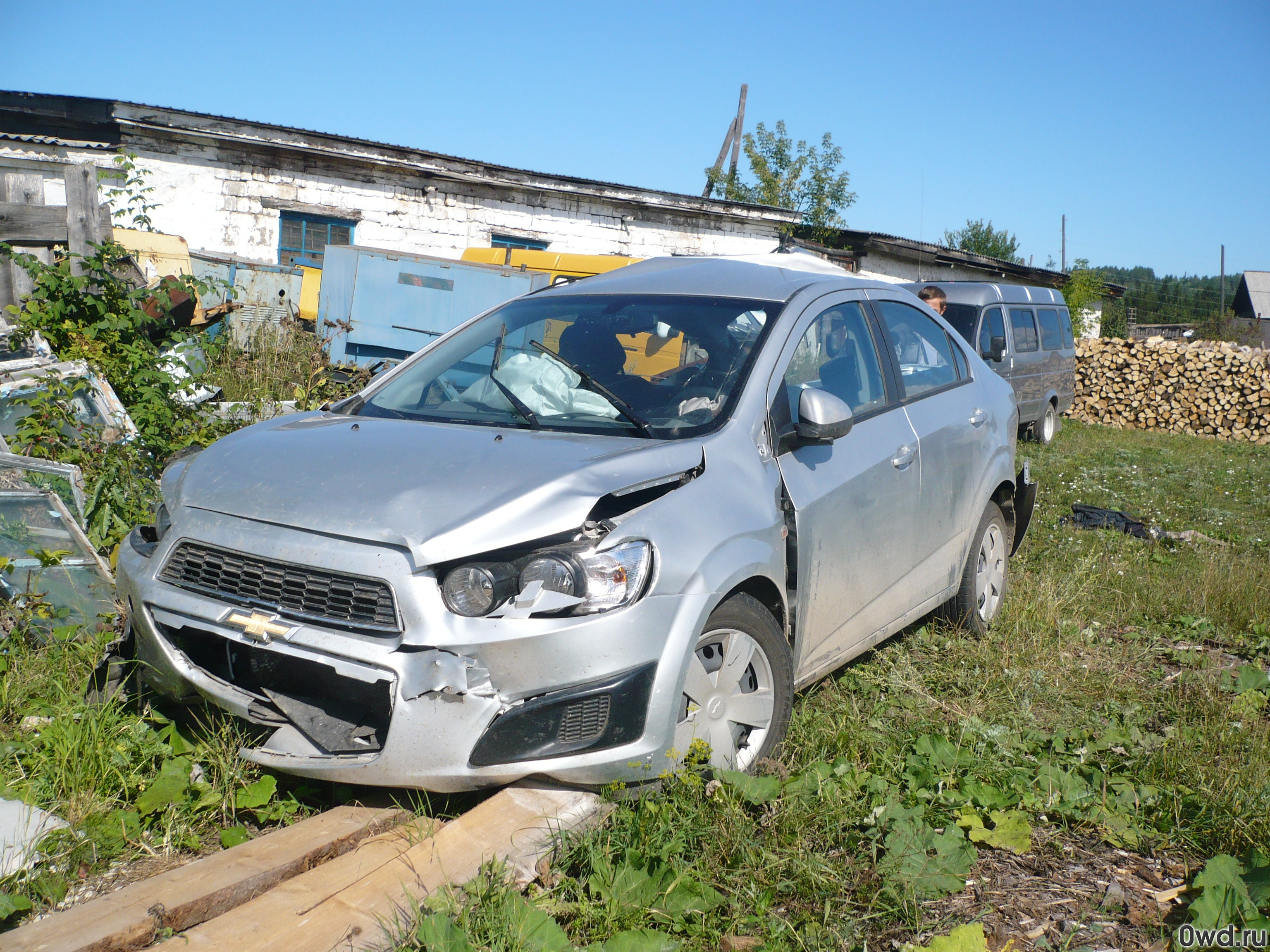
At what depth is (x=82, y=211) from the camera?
5.44 meters

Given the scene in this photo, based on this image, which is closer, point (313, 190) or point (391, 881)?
point (391, 881)

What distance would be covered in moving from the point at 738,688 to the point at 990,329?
10441 mm

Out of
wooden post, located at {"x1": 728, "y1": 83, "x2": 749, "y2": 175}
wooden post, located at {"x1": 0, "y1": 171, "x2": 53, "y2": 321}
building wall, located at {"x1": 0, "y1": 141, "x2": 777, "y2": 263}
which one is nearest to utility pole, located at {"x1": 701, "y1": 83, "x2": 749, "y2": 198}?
wooden post, located at {"x1": 728, "y1": 83, "x2": 749, "y2": 175}

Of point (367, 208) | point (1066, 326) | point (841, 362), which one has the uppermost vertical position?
point (367, 208)

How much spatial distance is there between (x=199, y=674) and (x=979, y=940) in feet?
6.82

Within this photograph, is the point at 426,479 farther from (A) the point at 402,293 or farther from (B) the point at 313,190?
(B) the point at 313,190

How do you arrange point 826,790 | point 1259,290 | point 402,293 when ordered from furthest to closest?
point 1259,290
point 402,293
point 826,790

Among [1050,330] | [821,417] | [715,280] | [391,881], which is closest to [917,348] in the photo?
[715,280]

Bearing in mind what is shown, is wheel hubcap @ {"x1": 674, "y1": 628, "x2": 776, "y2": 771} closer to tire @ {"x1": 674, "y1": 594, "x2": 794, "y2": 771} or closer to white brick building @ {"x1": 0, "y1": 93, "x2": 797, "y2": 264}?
tire @ {"x1": 674, "y1": 594, "x2": 794, "y2": 771}

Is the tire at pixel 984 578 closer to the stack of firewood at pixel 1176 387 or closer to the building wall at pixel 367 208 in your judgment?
the building wall at pixel 367 208

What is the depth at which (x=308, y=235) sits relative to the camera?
547 inches

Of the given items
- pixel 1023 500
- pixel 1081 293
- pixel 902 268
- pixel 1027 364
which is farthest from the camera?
pixel 1081 293

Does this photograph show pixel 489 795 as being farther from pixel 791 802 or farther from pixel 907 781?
pixel 907 781

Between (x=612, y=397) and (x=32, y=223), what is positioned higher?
(x=32, y=223)
